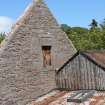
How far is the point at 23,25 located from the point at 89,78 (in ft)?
14.6

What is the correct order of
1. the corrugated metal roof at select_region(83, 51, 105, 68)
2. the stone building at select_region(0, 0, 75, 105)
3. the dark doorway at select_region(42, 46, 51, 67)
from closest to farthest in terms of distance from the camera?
1. the stone building at select_region(0, 0, 75, 105)
2. the corrugated metal roof at select_region(83, 51, 105, 68)
3. the dark doorway at select_region(42, 46, 51, 67)

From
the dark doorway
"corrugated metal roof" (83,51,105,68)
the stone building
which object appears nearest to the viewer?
the stone building

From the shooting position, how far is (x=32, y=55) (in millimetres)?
21797

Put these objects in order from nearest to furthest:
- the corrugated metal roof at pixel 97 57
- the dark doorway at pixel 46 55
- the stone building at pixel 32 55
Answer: the stone building at pixel 32 55, the corrugated metal roof at pixel 97 57, the dark doorway at pixel 46 55

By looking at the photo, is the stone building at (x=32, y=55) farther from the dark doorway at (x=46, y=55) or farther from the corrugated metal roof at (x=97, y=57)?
the corrugated metal roof at (x=97, y=57)

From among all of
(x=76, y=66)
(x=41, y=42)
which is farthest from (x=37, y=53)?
(x=76, y=66)

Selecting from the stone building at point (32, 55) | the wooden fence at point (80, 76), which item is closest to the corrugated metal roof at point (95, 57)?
the wooden fence at point (80, 76)

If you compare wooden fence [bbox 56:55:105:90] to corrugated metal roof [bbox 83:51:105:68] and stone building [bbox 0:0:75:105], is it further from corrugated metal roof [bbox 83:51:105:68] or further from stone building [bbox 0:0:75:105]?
stone building [bbox 0:0:75:105]

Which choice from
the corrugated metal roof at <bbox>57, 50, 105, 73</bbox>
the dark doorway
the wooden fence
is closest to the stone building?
the dark doorway

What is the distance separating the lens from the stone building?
20.5 meters

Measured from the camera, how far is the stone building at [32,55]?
20.5 meters

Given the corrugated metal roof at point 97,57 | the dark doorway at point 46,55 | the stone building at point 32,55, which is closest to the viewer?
the stone building at point 32,55

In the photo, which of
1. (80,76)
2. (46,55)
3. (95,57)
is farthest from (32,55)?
(95,57)

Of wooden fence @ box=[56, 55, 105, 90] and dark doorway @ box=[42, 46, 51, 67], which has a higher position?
dark doorway @ box=[42, 46, 51, 67]
